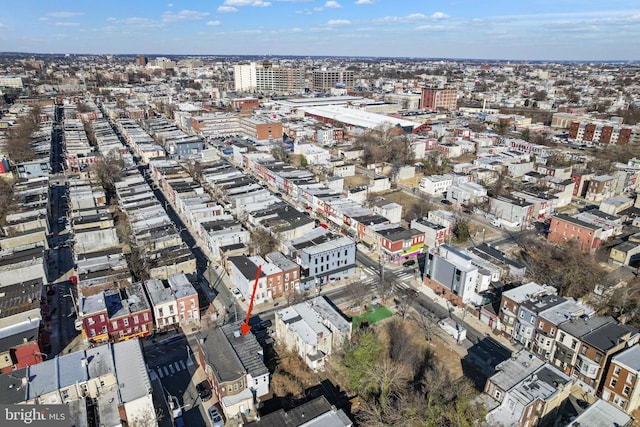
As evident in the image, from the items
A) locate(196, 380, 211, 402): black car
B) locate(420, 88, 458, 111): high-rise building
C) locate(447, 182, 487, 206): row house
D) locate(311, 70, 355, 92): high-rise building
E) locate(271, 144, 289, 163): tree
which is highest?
locate(311, 70, 355, 92): high-rise building

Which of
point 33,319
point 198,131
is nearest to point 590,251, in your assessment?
point 33,319

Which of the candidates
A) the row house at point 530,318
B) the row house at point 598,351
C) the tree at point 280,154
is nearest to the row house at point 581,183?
the row house at point 530,318

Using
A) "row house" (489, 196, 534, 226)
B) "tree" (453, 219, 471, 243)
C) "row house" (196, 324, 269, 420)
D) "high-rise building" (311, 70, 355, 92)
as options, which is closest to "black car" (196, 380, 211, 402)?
"row house" (196, 324, 269, 420)

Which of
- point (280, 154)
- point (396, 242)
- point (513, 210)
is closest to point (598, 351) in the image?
point (396, 242)

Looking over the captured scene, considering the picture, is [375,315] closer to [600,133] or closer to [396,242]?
[396,242]

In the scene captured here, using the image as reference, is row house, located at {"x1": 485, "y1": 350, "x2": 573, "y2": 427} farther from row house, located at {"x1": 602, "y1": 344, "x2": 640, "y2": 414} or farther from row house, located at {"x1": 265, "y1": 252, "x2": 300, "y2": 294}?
row house, located at {"x1": 265, "y1": 252, "x2": 300, "y2": 294}
